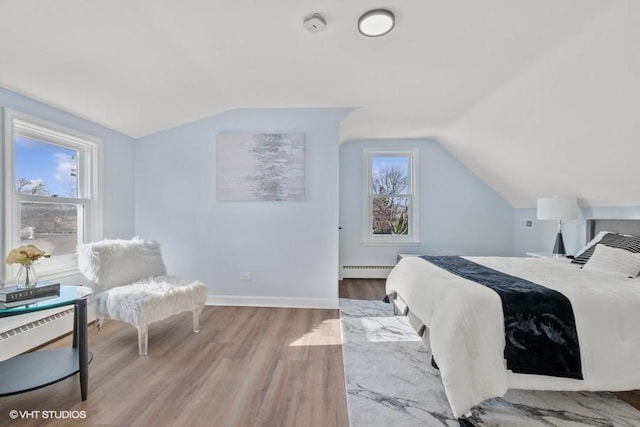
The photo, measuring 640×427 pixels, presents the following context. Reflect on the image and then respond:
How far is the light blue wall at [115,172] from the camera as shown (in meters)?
2.95

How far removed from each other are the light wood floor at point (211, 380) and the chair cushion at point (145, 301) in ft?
0.98

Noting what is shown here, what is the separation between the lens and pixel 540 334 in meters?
1.63

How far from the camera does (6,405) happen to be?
5.81ft

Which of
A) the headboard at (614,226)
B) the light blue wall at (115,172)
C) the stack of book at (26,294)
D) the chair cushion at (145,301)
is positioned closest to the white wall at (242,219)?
the light blue wall at (115,172)

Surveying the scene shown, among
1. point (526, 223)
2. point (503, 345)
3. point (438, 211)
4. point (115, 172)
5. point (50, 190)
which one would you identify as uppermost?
point (115, 172)

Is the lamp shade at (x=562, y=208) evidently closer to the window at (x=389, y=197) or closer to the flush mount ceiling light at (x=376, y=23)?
the window at (x=389, y=197)

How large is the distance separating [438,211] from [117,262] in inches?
175

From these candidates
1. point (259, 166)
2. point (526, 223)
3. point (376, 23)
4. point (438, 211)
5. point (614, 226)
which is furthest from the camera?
point (438, 211)

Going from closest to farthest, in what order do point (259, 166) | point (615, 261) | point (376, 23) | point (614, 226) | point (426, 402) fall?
1. point (426, 402)
2. point (376, 23)
3. point (615, 261)
4. point (614, 226)
5. point (259, 166)

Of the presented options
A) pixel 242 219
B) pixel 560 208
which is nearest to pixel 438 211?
pixel 560 208

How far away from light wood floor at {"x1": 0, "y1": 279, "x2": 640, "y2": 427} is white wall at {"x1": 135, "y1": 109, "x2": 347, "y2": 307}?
0.60 metres

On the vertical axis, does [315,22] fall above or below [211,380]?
above

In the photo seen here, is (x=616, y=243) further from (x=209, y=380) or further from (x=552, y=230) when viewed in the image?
(x=209, y=380)

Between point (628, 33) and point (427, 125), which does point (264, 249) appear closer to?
point (427, 125)
